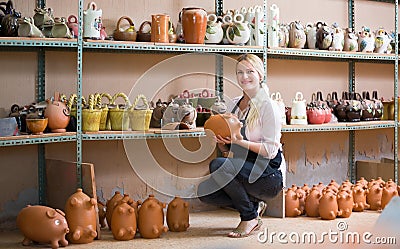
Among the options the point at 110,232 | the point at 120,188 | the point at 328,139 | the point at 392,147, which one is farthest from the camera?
the point at 392,147

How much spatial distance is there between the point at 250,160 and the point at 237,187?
0.51 feet

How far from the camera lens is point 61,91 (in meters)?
Answer: 3.64

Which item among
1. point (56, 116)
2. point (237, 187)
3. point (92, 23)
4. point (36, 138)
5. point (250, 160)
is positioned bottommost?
point (237, 187)

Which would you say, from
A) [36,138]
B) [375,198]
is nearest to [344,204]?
[375,198]

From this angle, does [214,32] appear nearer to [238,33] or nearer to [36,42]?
[238,33]

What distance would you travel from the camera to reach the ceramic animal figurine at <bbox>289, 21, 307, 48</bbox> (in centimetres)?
415

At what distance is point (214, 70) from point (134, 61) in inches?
22.4

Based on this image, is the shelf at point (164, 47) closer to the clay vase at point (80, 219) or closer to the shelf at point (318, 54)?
the shelf at point (318, 54)

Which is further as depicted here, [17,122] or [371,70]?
[371,70]

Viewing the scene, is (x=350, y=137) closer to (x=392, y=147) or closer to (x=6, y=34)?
(x=392, y=147)

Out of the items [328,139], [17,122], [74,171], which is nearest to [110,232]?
[74,171]

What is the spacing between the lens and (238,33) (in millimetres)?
3844

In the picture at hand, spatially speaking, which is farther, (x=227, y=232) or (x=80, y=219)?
(x=227, y=232)

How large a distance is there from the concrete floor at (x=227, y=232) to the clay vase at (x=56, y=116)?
1.97ft
